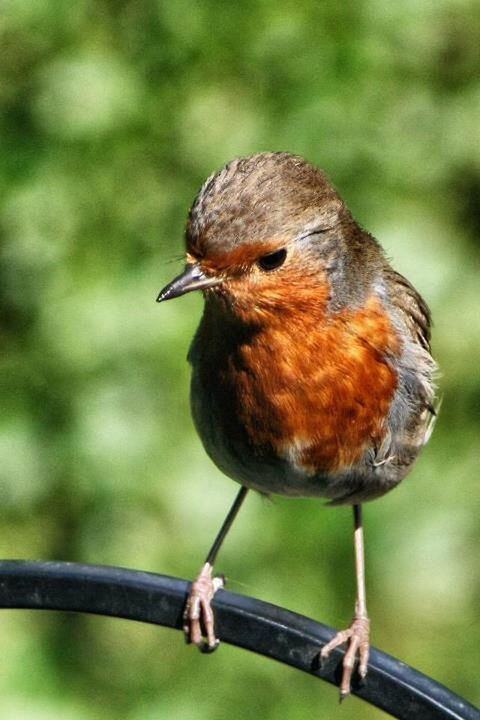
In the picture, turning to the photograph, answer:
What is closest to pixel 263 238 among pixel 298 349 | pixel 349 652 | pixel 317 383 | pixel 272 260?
pixel 272 260

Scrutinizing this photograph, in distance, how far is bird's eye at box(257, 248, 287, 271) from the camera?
11.7 feet

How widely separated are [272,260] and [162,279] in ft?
Answer: 4.42

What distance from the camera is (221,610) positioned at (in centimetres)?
343

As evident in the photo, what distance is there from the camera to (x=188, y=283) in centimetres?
348

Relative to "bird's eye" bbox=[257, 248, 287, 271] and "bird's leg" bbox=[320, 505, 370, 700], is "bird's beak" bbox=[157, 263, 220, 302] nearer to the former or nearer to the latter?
"bird's eye" bbox=[257, 248, 287, 271]

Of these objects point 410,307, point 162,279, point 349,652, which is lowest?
point 349,652

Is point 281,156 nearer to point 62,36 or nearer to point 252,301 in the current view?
point 252,301

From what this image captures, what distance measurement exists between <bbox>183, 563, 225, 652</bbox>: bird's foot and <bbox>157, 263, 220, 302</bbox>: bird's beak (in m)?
0.68

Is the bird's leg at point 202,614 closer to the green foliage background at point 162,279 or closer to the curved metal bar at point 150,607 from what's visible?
the curved metal bar at point 150,607

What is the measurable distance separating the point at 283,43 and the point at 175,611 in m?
2.11

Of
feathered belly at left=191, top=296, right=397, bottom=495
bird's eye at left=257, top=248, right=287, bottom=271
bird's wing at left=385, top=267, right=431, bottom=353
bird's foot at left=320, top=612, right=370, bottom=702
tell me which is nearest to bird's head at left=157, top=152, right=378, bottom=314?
bird's eye at left=257, top=248, right=287, bottom=271

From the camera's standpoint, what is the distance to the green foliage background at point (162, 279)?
16.1 ft

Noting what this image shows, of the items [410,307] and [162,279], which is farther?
[162,279]

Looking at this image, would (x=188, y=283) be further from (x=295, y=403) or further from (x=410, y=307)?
(x=410, y=307)
